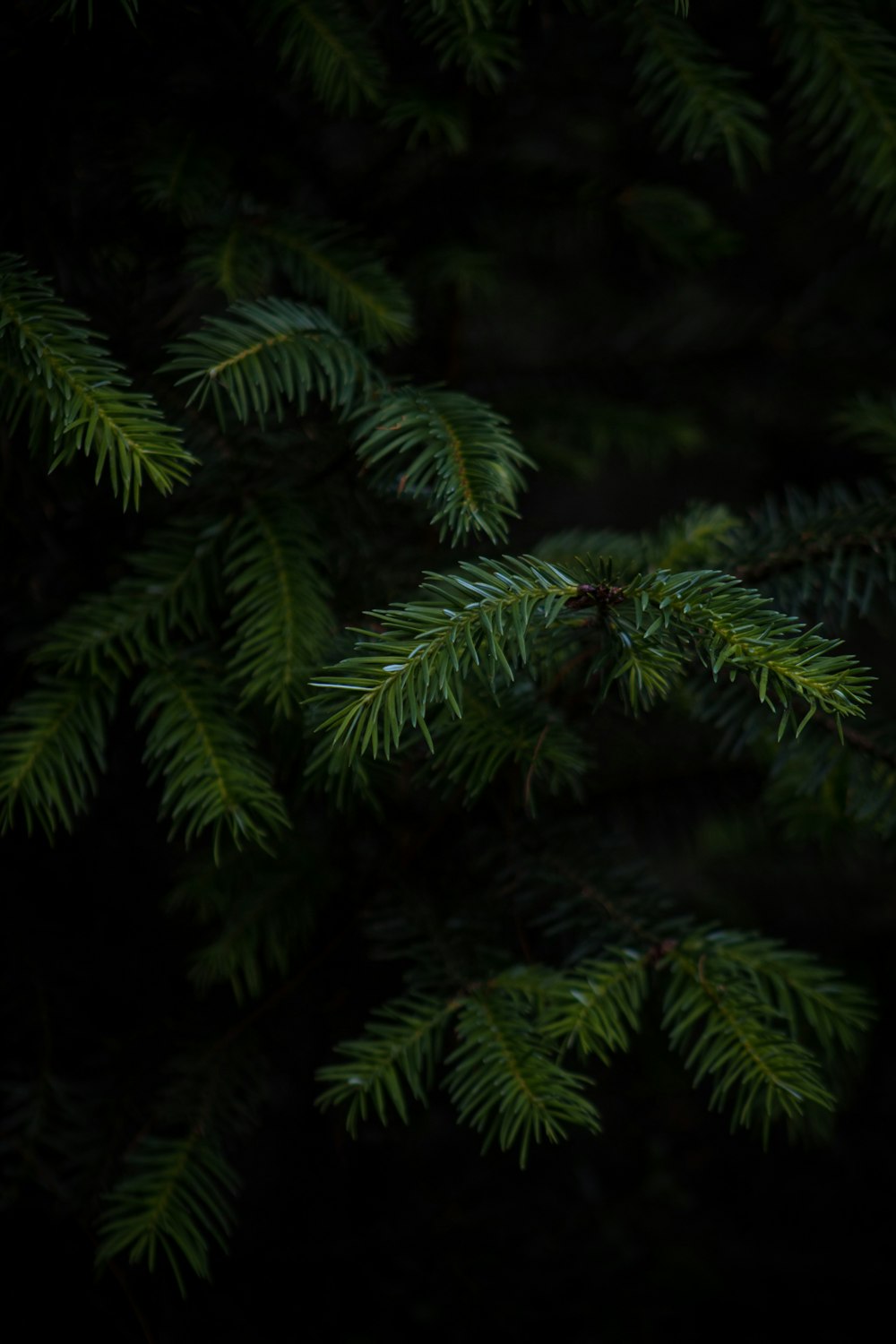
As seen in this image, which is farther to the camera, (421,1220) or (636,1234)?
(636,1234)

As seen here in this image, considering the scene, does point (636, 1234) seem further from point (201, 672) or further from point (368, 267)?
point (368, 267)

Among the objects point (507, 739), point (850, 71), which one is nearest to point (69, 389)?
point (507, 739)

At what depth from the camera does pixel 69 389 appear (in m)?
0.69

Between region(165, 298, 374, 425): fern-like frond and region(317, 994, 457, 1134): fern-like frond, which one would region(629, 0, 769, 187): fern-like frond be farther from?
region(317, 994, 457, 1134): fern-like frond

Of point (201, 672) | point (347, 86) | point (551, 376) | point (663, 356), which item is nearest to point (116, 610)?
point (201, 672)

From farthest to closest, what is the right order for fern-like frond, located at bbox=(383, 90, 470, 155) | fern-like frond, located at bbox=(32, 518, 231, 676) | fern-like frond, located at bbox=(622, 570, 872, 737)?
fern-like frond, located at bbox=(383, 90, 470, 155), fern-like frond, located at bbox=(32, 518, 231, 676), fern-like frond, located at bbox=(622, 570, 872, 737)

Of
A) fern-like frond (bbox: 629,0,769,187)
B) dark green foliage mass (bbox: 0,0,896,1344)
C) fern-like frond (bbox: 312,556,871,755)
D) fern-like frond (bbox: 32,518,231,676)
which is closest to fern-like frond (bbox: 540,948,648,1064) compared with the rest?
dark green foliage mass (bbox: 0,0,896,1344)

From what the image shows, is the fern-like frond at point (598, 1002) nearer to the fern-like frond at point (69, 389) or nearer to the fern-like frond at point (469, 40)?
the fern-like frond at point (69, 389)

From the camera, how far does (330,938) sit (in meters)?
0.99

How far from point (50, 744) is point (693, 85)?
2.87ft

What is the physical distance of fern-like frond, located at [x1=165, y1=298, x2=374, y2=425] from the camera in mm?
733

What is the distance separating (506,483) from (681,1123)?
1.45 metres

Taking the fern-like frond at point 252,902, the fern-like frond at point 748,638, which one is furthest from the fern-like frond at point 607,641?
the fern-like frond at point 252,902

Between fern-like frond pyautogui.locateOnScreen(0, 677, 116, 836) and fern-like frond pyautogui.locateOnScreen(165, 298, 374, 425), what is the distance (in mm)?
280
